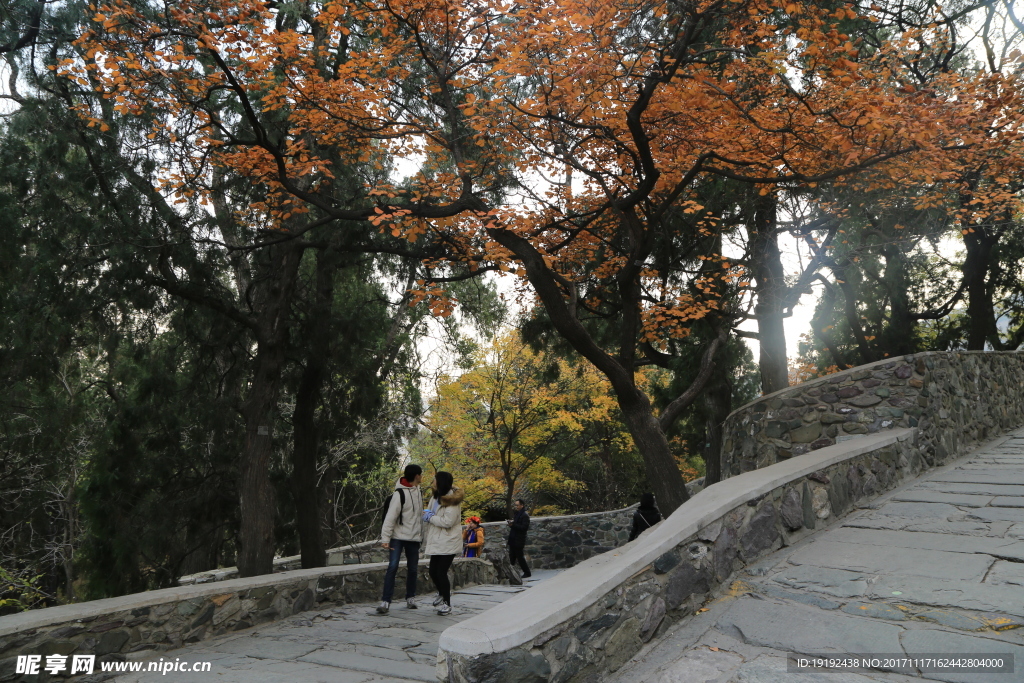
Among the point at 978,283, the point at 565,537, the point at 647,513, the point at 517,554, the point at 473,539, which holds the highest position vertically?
the point at 978,283

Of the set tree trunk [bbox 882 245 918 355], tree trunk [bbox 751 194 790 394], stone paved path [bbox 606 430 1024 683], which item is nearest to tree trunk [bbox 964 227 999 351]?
tree trunk [bbox 882 245 918 355]

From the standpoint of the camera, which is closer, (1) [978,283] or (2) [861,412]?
(2) [861,412]

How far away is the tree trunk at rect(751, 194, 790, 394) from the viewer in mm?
10445

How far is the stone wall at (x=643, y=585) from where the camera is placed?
112 inches

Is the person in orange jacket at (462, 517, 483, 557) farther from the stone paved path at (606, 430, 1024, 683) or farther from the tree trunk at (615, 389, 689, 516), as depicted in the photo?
the stone paved path at (606, 430, 1024, 683)

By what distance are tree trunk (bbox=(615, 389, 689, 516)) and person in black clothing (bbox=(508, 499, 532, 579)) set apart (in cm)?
502

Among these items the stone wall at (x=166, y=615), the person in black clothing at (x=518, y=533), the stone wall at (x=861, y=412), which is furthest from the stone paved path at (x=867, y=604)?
the person in black clothing at (x=518, y=533)

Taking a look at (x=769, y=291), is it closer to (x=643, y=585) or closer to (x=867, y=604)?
(x=867, y=604)

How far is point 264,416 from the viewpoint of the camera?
936 cm

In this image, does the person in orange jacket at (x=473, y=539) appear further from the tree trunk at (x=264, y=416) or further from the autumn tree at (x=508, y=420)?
the autumn tree at (x=508, y=420)

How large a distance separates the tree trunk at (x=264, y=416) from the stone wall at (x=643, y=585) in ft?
20.4

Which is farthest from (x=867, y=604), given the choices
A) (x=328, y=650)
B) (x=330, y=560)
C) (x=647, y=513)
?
(x=330, y=560)

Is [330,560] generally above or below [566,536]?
above

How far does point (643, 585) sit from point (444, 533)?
3.14 m
